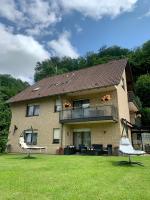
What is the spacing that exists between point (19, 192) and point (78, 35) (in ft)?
70.7

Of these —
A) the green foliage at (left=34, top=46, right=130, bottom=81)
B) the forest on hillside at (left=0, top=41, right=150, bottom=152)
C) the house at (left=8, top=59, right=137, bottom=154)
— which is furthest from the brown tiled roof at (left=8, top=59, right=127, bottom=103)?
the green foliage at (left=34, top=46, right=130, bottom=81)

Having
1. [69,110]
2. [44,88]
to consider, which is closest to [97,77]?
[69,110]

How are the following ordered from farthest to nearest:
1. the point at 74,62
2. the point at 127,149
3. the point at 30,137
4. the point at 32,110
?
the point at 74,62, the point at 32,110, the point at 30,137, the point at 127,149

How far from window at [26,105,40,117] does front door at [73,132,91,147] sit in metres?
4.95

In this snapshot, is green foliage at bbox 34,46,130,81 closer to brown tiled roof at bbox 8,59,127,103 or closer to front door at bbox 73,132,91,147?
brown tiled roof at bbox 8,59,127,103

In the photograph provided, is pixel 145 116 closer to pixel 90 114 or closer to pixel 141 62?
pixel 90 114

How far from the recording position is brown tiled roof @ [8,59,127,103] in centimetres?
2041

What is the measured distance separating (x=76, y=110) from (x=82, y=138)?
285 cm

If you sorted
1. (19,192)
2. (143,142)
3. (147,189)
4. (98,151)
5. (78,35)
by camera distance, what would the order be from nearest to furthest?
(19,192) < (147,189) < (98,151) < (143,142) < (78,35)

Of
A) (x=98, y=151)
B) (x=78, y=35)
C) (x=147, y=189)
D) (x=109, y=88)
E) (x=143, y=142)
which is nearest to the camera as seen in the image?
(x=147, y=189)

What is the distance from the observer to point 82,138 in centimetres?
2100

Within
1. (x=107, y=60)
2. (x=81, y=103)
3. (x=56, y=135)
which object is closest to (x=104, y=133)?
(x=81, y=103)

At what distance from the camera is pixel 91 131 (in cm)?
2041

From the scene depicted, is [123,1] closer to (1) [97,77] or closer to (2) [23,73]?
(1) [97,77]
